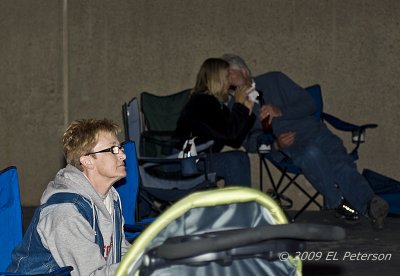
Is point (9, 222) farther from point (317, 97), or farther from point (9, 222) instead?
point (317, 97)

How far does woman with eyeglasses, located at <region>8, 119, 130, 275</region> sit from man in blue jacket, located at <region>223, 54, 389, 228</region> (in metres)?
3.70

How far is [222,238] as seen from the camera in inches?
77.8

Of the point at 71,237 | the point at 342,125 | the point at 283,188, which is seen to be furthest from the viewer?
the point at 283,188

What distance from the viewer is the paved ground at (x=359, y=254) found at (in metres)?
5.68

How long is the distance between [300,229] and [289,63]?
6.25m

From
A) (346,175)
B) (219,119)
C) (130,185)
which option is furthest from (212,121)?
(130,185)

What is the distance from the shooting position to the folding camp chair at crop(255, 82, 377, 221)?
7311 mm

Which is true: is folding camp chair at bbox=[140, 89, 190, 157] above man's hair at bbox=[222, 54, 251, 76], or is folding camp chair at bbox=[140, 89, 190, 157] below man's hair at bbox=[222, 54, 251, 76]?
below

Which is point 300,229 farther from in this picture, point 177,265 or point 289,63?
point 289,63

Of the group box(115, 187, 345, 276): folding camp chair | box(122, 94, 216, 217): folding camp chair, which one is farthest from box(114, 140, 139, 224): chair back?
box(115, 187, 345, 276): folding camp chair

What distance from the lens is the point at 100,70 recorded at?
330 inches

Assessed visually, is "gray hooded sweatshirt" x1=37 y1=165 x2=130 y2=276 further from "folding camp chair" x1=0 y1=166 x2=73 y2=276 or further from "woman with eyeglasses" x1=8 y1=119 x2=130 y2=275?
"folding camp chair" x1=0 y1=166 x2=73 y2=276

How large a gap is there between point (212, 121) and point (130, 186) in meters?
2.30

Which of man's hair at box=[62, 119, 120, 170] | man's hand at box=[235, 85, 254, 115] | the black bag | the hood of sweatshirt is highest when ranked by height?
man's hair at box=[62, 119, 120, 170]
